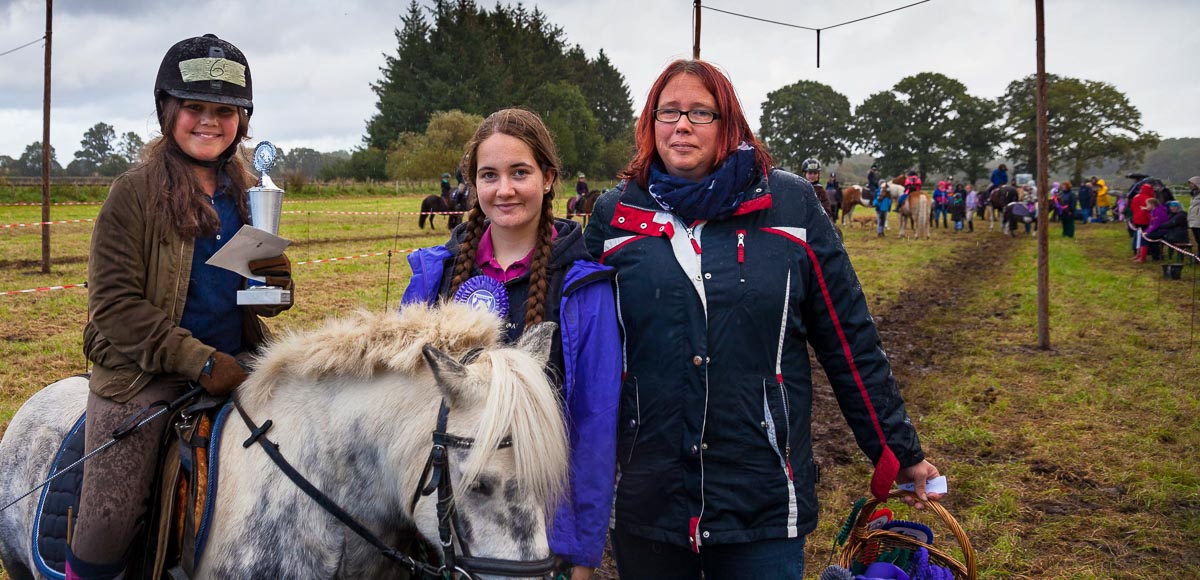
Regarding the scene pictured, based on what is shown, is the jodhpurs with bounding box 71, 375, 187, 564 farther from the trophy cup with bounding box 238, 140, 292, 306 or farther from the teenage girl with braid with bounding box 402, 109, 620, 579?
the teenage girl with braid with bounding box 402, 109, 620, 579

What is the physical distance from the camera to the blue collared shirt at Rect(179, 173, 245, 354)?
82.9 inches

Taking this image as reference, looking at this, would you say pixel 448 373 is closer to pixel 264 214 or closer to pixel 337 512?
pixel 337 512

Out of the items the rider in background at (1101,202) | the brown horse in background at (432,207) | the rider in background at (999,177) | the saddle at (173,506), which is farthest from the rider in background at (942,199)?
the saddle at (173,506)

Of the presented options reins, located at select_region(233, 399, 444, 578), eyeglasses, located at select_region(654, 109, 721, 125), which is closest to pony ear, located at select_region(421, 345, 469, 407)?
reins, located at select_region(233, 399, 444, 578)

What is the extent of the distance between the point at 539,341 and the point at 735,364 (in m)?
0.53

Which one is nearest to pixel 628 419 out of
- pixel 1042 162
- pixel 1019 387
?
pixel 1019 387

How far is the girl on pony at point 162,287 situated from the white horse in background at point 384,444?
0.40 feet

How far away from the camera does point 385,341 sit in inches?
67.3

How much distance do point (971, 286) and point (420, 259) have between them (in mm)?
12587

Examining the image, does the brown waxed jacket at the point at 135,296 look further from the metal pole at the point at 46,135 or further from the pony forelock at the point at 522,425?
the metal pole at the point at 46,135

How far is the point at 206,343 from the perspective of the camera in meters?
2.17

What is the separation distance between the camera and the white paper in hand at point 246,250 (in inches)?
76.3

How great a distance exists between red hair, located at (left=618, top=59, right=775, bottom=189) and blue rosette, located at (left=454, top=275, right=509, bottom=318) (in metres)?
0.51

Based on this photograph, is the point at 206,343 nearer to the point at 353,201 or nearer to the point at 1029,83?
the point at 353,201
